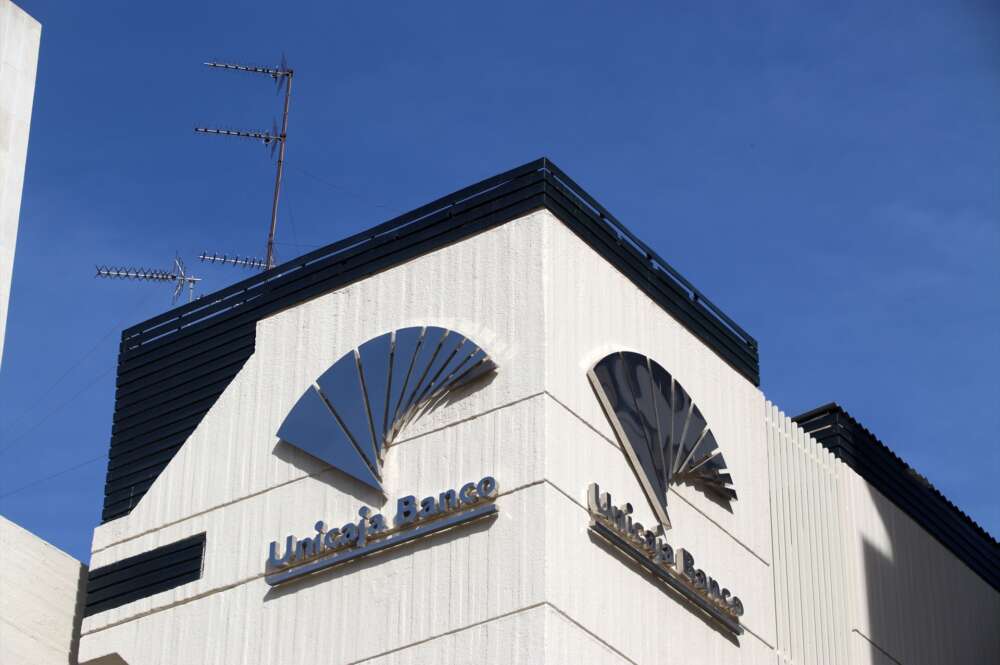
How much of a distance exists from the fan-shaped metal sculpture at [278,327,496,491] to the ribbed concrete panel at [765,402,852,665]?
8540 millimetres

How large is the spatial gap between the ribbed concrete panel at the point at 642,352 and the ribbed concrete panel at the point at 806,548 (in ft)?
2.27

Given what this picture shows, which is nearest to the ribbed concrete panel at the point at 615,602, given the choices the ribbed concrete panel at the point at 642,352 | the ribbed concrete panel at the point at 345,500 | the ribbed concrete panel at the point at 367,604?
the ribbed concrete panel at the point at 367,604

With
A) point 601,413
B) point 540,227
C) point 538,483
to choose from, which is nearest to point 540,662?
point 538,483

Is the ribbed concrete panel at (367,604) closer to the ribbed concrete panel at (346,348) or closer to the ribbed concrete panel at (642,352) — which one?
the ribbed concrete panel at (346,348)

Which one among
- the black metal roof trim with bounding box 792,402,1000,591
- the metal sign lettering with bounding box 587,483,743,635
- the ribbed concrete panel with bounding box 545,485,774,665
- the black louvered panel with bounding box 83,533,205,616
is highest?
the black metal roof trim with bounding box 792,402,1000,591

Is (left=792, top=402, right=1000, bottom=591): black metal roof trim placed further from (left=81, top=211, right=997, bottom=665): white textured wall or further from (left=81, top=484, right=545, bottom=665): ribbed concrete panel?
(left=81, top=484, right=545, bottom=665): ribbed concrete panel

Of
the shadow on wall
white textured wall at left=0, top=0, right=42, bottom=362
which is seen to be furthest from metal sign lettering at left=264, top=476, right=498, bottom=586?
the shadow on wall

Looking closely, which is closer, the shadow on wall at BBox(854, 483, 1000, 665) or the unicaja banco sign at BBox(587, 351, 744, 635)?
the unicaja banco sign at BBox(587, 351, 744, 635)

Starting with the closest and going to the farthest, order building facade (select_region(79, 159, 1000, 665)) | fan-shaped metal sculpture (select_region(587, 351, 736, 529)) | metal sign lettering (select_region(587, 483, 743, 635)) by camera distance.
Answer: building facade (select_region(79, 159, 1000, 665)), metal sign lettering (select_region(587, 483, 743, 635)), fan-shaped metal sculpture (select_region(587, 351, 736, 529))

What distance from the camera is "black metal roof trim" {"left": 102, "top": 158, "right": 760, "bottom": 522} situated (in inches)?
1555

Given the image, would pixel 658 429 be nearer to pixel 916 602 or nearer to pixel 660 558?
pixel 660 558

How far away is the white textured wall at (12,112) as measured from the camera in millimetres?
40094

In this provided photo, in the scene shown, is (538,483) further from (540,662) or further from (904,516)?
(904,516)

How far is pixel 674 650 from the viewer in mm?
37625
